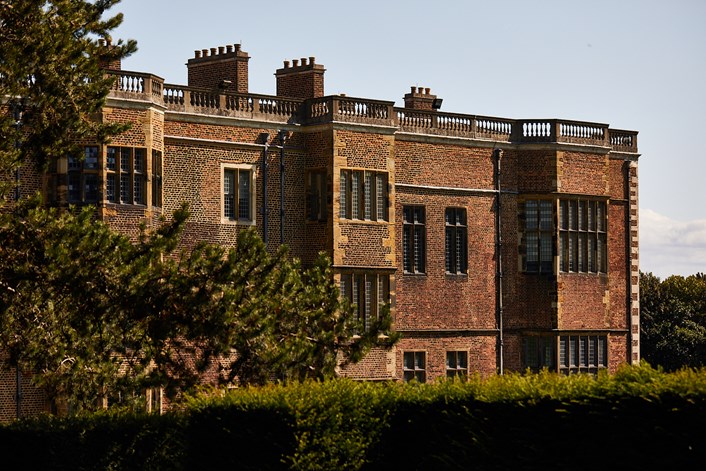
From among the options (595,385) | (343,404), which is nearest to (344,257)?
(343,404)

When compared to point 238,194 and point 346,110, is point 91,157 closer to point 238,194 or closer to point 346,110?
point 238,194

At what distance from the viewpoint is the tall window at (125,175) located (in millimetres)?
34562

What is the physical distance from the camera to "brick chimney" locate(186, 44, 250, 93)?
40281mm

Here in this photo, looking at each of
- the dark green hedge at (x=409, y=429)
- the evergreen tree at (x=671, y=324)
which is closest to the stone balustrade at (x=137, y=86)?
the dark green hedge at (x=409, y=429)

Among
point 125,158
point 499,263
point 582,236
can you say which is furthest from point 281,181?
point 582,236

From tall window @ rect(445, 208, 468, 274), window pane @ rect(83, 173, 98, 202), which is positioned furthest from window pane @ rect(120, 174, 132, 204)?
tall window @ rect(445, 208, 468, 274)

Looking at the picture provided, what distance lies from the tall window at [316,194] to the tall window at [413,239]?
3122 mm

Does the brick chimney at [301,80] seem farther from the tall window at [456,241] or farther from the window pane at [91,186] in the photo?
the window pane at [91,186]

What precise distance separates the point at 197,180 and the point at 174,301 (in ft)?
32.6

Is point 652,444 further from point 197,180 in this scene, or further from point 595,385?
point 197,180

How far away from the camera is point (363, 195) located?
129ft

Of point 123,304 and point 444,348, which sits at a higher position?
point 123,304

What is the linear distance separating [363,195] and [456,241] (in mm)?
4561

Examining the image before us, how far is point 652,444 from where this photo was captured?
1658 cm
